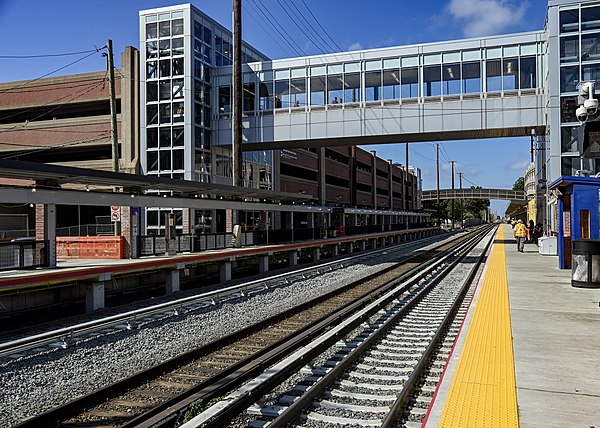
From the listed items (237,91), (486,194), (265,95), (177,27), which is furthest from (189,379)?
(486,194)

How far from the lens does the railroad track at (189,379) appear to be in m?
5.69

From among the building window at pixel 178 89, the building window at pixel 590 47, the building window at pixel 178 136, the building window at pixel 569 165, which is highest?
the building window at pixel 590 47

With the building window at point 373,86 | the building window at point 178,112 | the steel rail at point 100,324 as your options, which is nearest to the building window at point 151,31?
the building window at point 178,112

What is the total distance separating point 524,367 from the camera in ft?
21.9

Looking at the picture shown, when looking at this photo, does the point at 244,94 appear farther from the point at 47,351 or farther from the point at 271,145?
the point at 47,351

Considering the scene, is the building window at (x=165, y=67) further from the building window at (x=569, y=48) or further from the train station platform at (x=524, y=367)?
the train station platform at (x=524, y=367)

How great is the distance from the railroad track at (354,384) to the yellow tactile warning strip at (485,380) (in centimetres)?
47

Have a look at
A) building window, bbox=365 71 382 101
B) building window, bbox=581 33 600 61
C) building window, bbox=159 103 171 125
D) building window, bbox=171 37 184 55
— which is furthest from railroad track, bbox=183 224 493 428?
building window, bbox=171 37 184 55

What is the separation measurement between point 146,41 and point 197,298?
24841mm

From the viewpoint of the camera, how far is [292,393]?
6.33 m

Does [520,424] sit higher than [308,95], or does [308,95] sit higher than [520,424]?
[308,95]

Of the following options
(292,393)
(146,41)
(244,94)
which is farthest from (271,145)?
(292,393)

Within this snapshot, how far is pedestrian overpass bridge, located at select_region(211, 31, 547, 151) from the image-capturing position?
28031mm

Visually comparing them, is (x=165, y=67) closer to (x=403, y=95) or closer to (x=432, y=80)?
(x=403, y=95)
